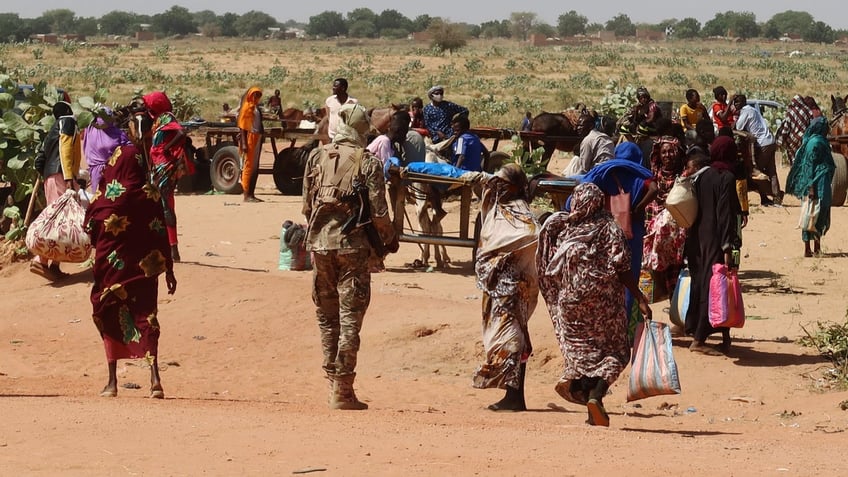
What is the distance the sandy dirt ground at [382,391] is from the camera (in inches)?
261

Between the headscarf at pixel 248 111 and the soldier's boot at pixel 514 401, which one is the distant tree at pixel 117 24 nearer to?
the headscarf at pixel 248 111

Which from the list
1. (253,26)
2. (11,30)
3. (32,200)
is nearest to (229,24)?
(253,26)

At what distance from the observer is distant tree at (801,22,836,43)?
130375 mm

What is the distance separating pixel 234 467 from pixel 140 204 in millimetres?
2802

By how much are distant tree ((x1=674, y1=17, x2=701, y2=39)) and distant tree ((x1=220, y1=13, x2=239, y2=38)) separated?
44093 millimetres

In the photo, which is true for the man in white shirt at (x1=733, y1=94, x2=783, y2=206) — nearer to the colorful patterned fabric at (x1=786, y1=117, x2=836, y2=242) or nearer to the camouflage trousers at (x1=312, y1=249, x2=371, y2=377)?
the colorful patterned fabric at (x1=786, y1=117, x2=836, y2=242)

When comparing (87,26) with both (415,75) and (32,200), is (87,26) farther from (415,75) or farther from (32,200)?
(32,200)

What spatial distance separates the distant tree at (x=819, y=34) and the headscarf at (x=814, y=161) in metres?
120

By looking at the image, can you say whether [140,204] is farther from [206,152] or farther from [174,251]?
[206,152]

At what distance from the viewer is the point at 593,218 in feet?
26.3

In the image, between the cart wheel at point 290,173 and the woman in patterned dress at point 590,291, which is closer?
the woman in patterned dress at point 590,291

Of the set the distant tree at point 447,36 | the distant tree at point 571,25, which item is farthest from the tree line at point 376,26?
the distant tree at point 447,36

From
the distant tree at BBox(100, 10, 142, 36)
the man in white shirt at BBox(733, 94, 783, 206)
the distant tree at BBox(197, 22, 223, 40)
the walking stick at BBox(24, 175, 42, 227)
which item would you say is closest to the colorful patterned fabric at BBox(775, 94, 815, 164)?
the man in white shirt at BBox(733, 94, 783, 206)

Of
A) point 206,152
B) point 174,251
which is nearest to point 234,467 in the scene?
point 174,251
